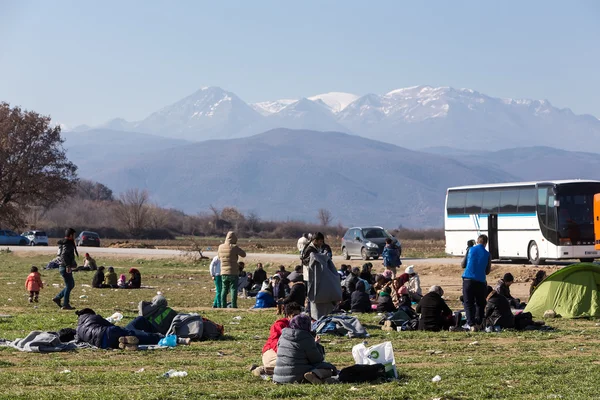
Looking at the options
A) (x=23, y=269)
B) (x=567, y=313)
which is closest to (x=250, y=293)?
(x=567, y=313)

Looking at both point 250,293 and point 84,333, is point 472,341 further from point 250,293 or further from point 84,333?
point 250,293

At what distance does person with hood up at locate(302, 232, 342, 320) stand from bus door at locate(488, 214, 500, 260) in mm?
24597

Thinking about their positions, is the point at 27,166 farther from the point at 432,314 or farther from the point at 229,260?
the point at 432,314

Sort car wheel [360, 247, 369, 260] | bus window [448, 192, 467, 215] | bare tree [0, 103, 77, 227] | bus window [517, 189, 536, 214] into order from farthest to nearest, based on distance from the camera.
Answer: bare tree [0, 103, 77, 227]
car wheel [360, 247, 369, 260]
bus window [448, 192, 467, 215]
bus window [517, 189, 536, 214]

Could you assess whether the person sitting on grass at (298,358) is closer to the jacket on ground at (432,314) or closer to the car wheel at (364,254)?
the jacket on ground at (432,314)

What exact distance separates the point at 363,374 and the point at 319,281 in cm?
659

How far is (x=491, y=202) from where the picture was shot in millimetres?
43375

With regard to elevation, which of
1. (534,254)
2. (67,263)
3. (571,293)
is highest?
(534,254)

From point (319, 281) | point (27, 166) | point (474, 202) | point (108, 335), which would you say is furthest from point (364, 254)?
point (27, 166)

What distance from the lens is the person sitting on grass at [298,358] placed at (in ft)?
41.1

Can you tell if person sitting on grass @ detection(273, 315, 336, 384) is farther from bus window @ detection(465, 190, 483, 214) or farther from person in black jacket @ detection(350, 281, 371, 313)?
bus window @ detection(465, 190, 483, 214)

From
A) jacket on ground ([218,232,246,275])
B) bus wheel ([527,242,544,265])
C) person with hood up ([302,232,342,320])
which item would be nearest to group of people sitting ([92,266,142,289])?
jacket on ground ([218,232,246,275])

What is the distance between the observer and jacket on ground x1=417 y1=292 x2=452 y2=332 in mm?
18594

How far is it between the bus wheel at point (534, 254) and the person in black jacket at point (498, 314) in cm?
2129
